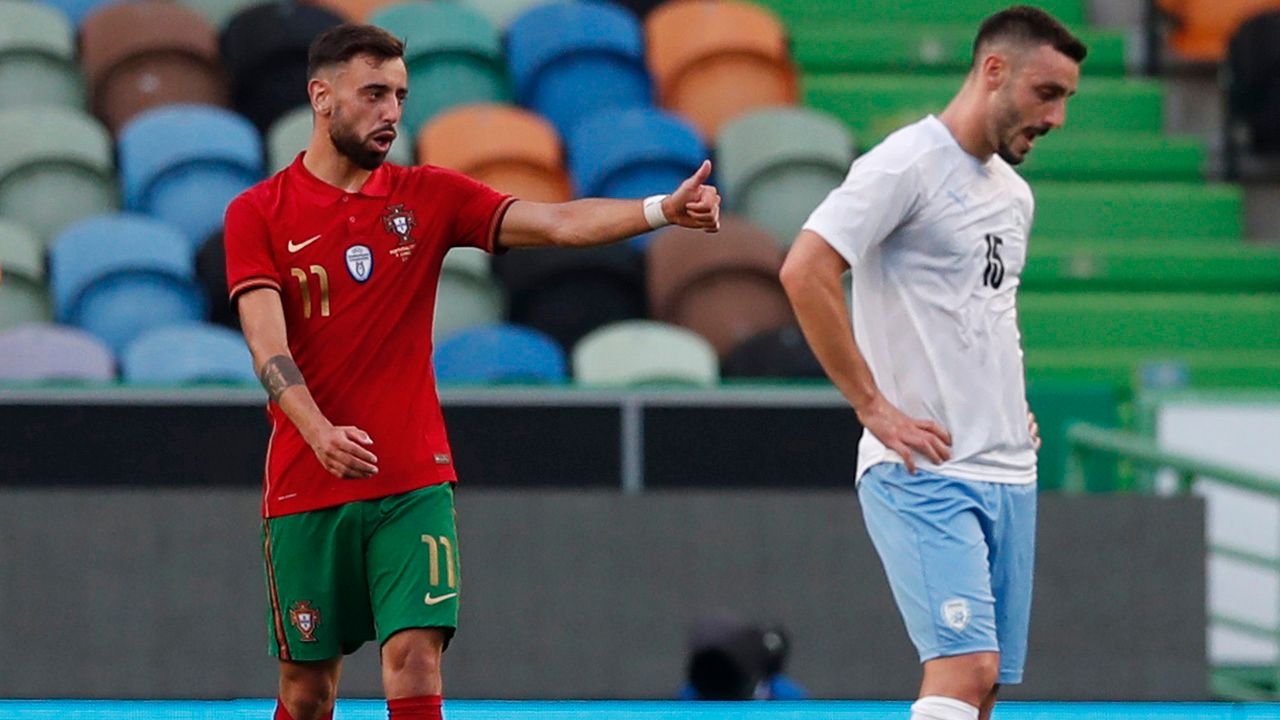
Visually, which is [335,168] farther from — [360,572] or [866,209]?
[866,209]

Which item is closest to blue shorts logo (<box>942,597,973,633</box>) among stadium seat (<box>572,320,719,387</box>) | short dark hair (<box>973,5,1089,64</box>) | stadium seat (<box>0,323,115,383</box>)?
short dark hair (<box>973,5,1089,64</box>)

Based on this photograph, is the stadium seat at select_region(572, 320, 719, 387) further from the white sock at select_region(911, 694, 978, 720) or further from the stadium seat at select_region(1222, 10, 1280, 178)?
the white sock at select_region(911, 694, 978, 720)

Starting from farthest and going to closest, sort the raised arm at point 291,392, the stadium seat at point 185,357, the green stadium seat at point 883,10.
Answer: the green stadium seat at point 883,10 < the stadium seat at point 185,357 < the raised arm at point 291,392

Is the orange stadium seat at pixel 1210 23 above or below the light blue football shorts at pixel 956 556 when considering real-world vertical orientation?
above

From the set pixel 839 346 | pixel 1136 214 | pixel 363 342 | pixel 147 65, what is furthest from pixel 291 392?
pixel 1136 214

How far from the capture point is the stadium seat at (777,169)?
1104cm

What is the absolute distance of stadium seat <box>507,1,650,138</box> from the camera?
1190cm

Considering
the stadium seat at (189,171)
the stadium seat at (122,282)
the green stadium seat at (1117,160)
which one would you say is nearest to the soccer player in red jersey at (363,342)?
the stadium seat at (122,282)

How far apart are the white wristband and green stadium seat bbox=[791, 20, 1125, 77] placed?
7.66 m

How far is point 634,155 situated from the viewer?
11.0m

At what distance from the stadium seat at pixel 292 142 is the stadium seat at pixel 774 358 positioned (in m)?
1.97

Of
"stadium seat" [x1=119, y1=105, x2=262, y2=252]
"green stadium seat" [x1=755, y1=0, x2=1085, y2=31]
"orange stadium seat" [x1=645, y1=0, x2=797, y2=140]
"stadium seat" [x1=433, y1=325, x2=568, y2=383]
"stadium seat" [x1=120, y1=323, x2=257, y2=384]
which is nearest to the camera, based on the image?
"stadium seat" [x1=120, y1=323, x2=257, y2=384]

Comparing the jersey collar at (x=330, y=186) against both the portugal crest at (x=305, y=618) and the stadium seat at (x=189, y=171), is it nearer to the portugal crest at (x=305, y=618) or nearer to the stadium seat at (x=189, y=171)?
the portugal crest at (x=305, y=618)

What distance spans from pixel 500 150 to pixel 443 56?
3.31 ft
